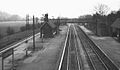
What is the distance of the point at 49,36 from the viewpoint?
47.3m

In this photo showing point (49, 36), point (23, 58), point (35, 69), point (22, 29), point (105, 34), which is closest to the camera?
point (35, 69)

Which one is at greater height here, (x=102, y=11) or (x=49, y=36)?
(x=102, y=11)

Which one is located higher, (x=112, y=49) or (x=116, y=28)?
(x=116, y=28)

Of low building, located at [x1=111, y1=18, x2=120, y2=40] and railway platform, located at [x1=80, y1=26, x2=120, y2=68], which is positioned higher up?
low building, located at [x1=111, y1=18, x2=120, y2=40]

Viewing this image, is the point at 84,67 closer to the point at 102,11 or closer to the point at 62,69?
the point at 62,69

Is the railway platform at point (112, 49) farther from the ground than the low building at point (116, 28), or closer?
closer

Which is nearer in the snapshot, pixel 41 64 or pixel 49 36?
pixel 41 64

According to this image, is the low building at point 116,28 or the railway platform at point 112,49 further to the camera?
the low building at point 116,28

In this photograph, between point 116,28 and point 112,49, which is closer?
point 112,49

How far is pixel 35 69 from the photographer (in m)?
18.0

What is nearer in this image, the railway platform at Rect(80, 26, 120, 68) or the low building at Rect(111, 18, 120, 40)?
the railway platform at Rect(80, 26, 120, 68)

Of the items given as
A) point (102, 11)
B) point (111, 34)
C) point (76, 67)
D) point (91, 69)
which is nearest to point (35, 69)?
point (76, 67)

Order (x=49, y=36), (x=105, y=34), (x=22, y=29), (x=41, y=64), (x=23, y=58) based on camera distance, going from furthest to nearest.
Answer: (x=22, y=29) < (x=105, y=34) < (x=49, y=36) < (x=23, y=58) < (x=41, y=64)

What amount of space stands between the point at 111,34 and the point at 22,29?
30768 millimetres
